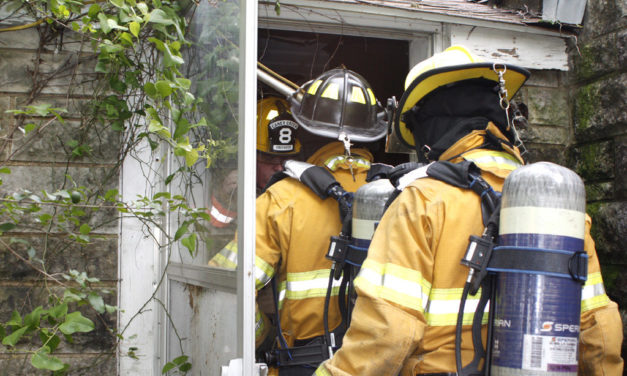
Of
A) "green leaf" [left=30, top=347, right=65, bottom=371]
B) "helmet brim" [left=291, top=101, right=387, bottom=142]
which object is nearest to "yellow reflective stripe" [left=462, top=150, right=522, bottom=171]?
"helmet brim" [left=291, top=101, right=387, bottom=142]

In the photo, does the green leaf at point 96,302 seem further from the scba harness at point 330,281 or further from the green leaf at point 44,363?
the scba harness at point 330,281

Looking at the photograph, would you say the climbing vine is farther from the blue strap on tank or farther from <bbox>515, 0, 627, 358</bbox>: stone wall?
<bbox>515, 0, 627, 358</bbox>: stone wall

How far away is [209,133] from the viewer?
258 cm

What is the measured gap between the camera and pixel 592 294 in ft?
7.06

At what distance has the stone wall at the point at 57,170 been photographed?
3.36 meters

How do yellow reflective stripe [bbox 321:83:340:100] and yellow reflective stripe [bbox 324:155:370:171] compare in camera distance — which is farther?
yellow reflective stripe [bbox 321:83:340:100]

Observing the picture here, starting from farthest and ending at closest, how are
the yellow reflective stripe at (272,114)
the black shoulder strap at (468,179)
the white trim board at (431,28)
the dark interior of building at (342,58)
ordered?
the dark interior of building at (342,58) < the yellow reflective stripe at (272,114) < the white trim board at (431,28) < the black shoulder strap at (468,179)

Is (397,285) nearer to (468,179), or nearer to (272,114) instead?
(468,179)

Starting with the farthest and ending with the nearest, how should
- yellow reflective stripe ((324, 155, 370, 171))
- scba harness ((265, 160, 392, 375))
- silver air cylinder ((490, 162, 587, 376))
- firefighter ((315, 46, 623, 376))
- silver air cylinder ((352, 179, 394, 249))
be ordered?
yellow reflective stripe ((324, 155, 370, 171)) < scba harness ((265, 160, 392, 375)) < silver air cylinder ((352, 179, 394, 249)) < firefighter ((315, 46, 623, 376)) < silver air cylinder ((490, 162, 587, 376))

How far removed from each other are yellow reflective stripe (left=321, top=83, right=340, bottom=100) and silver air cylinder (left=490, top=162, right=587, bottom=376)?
1782 millimetres

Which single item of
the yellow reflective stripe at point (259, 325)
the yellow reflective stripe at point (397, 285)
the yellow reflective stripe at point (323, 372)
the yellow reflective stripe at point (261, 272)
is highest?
the yellow reflective stripe at point (397, 285)

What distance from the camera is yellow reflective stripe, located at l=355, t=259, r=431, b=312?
1.89 metres

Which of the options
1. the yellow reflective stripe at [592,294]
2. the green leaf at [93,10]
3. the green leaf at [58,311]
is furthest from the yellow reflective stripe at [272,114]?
the yellow reflective stripe at [592,294]

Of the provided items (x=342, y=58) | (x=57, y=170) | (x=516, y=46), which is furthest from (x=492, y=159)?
(x=342, y=58)
